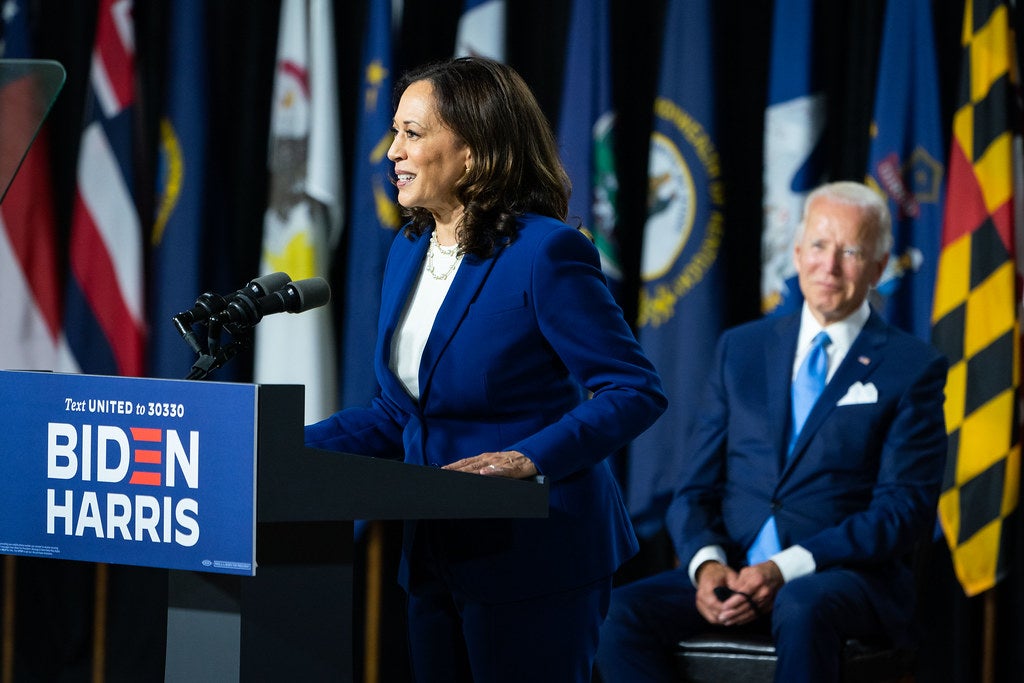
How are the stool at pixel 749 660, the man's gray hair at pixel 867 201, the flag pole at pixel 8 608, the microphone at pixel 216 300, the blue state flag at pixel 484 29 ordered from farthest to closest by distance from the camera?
the flag pole at pixel 8 608
the blue state flag at pixel 484 29
the man's gray hair at pixel 867 201
the stool at pixel 749 660
the microphone at pixel 216 300

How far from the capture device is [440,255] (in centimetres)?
177

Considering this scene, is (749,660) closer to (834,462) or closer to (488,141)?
(834,462)

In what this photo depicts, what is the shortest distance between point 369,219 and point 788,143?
123cm

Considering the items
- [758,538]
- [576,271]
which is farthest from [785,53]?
[576,271]

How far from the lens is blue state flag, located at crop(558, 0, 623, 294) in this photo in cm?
358

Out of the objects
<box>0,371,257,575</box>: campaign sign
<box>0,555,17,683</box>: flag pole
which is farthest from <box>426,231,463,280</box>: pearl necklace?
<box>0,555,17,683</box>: flag pole

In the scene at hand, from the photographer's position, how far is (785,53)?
347 cm

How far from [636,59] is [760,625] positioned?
5.79ft

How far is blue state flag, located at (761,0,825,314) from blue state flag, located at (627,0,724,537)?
0.52 feet

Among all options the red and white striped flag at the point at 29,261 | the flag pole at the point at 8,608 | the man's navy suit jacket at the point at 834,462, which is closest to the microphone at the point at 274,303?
the man's navy suit jacket at the point at 834,462

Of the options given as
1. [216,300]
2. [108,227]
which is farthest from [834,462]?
[108,227]

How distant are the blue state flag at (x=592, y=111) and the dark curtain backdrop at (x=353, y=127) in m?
0.10

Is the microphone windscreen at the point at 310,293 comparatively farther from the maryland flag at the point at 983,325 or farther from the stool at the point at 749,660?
the maryland flag at the point at 983,325

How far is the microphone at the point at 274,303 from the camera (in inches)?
55.4
